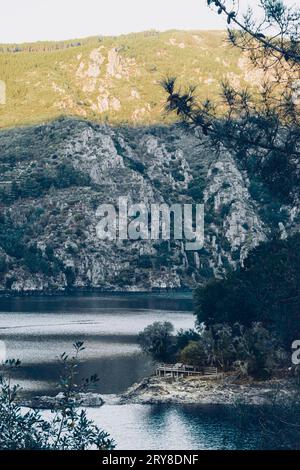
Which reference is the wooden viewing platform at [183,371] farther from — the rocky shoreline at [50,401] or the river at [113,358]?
the rocky shoreline at [50,401]

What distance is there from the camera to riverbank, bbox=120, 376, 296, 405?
1731 inches

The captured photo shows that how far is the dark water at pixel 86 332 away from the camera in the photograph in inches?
1987

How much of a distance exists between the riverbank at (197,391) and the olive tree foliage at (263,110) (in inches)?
1127

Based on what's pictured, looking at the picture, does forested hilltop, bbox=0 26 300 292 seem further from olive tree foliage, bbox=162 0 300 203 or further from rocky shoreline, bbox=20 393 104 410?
→ olive tree foliage, bbox=162 0 300 203

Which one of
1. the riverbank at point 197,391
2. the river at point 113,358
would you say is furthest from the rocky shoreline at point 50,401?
the riverbank at point 197,391

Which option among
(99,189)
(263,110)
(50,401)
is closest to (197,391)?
(50,401)

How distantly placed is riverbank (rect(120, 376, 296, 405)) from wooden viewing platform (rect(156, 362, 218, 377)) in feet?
4.31

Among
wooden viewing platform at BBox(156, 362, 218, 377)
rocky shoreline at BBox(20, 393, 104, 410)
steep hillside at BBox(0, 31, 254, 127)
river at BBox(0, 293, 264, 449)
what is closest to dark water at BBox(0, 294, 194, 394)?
river at BBox(0, 293, 264, 449)

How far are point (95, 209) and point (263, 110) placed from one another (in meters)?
136

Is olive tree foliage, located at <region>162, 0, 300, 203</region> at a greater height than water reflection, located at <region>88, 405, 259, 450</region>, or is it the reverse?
olive tree foliage, located at <region>162, 0, 300, 203</region>

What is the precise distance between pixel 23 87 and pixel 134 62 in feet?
94.1

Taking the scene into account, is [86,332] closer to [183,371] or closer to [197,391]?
[183,371]

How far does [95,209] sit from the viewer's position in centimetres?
15075
